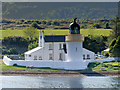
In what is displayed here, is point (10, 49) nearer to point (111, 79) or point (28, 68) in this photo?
point (28, 68)

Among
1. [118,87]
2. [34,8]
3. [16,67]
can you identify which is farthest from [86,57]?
[34,8]

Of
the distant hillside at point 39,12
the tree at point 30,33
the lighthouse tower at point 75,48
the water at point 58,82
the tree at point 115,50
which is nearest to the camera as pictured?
the water at point 58,82

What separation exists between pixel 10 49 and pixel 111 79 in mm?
33079

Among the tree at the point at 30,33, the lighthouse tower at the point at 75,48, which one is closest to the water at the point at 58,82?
the lighthouse tower at the point at 75,48

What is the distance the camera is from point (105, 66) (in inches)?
2844

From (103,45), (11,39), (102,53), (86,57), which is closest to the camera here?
(86,57)

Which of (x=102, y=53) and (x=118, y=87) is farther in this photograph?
(x=102, y=53)

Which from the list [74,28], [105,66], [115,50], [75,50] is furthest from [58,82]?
[115,50]

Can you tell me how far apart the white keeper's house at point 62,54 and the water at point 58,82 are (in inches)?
221

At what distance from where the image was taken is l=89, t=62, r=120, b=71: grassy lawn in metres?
70.8

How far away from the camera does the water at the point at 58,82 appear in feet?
191

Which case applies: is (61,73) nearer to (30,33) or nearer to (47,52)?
(47,52)

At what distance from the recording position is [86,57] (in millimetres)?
77312

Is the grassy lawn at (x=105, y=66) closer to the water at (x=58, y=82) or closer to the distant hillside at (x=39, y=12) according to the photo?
the water at (x=58, y=82)
